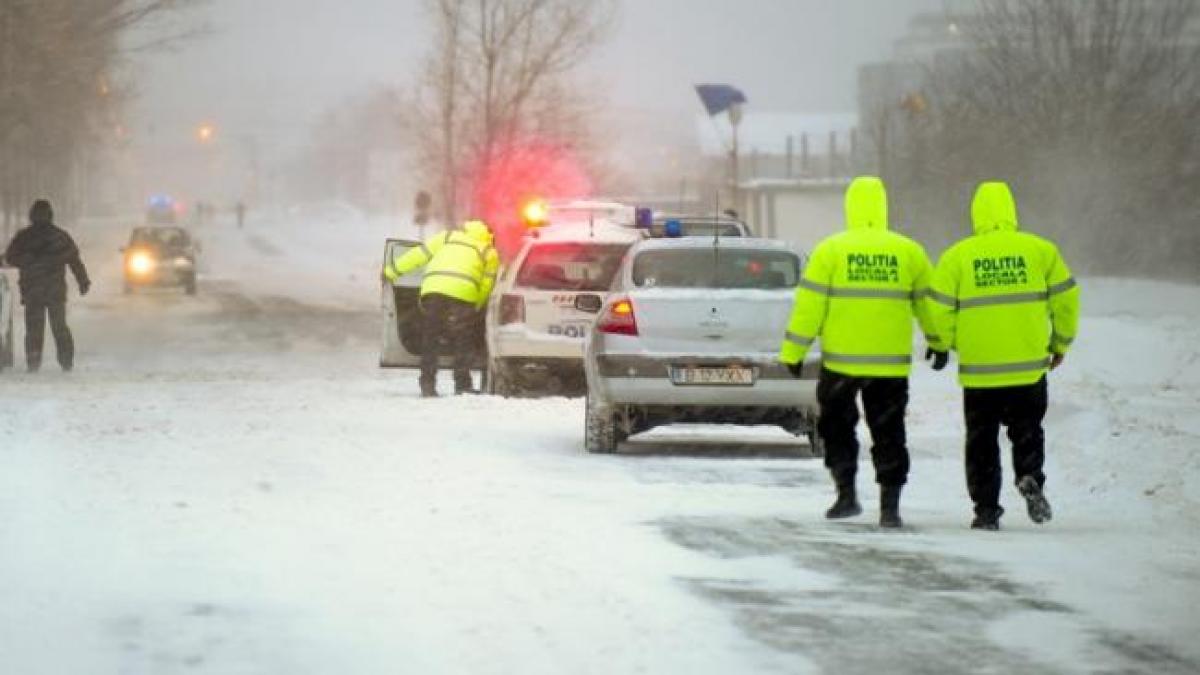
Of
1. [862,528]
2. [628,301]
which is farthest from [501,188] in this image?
[862,528]

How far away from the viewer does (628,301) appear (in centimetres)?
1511

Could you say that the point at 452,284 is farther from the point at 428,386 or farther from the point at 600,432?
the point at 600,432

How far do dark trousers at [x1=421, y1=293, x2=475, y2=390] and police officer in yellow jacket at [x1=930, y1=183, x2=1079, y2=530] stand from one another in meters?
9.49

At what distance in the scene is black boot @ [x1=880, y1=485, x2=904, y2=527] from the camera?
1118 centimetres

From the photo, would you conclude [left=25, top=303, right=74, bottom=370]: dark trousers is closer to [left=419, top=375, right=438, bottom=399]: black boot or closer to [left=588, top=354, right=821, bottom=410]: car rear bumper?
[left=419, top=375, right=438, bottom=399]: black boot

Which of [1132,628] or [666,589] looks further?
[666,589]

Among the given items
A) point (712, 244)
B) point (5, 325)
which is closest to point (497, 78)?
point (5, 325)

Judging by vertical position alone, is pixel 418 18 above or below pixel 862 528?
above

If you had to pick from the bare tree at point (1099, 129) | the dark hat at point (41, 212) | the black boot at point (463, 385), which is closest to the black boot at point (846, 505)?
the black boot at point (463, 385)

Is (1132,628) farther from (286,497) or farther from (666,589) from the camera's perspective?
(286,497)

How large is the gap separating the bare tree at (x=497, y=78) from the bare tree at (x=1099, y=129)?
1169cm

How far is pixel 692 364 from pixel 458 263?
6.02m

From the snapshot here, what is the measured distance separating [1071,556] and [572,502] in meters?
2.81

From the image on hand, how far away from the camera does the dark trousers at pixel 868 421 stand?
37.1ft
